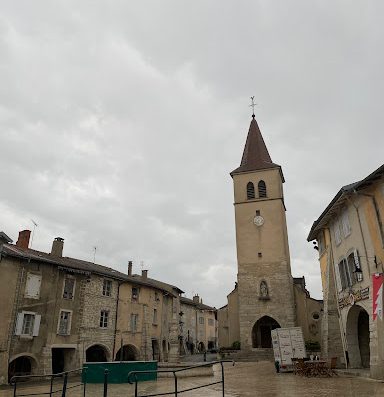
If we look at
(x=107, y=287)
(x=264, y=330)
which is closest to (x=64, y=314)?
(x=107, y=287)

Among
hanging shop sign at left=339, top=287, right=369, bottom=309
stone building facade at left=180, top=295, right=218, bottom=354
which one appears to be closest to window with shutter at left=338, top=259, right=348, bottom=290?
hanging shop sign at left=339, top=287, right=369, bottom=309

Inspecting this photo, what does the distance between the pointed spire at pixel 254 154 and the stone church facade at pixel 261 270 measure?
0.38 feet

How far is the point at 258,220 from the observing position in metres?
36.3

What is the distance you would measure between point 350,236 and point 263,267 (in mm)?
18261

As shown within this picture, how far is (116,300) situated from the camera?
28.9 m

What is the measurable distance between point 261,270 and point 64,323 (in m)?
17.9

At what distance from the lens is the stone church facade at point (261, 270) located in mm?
32656

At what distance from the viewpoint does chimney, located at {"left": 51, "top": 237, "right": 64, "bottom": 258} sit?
28544 millimetres

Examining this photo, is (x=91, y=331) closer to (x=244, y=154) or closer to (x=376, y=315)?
(x=376, y=315)

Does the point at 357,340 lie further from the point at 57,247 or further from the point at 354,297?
the point at 57,247

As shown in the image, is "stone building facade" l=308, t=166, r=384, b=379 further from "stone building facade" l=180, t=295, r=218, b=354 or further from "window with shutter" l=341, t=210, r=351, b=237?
"stone building facade" l=180, t=295, r=218, b=354

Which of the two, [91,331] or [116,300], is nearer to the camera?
[91,331]

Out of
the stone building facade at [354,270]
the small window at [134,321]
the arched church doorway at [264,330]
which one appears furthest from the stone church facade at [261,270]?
the stone building facade at [354,270]

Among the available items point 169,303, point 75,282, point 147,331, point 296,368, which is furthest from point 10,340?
point 169,303
